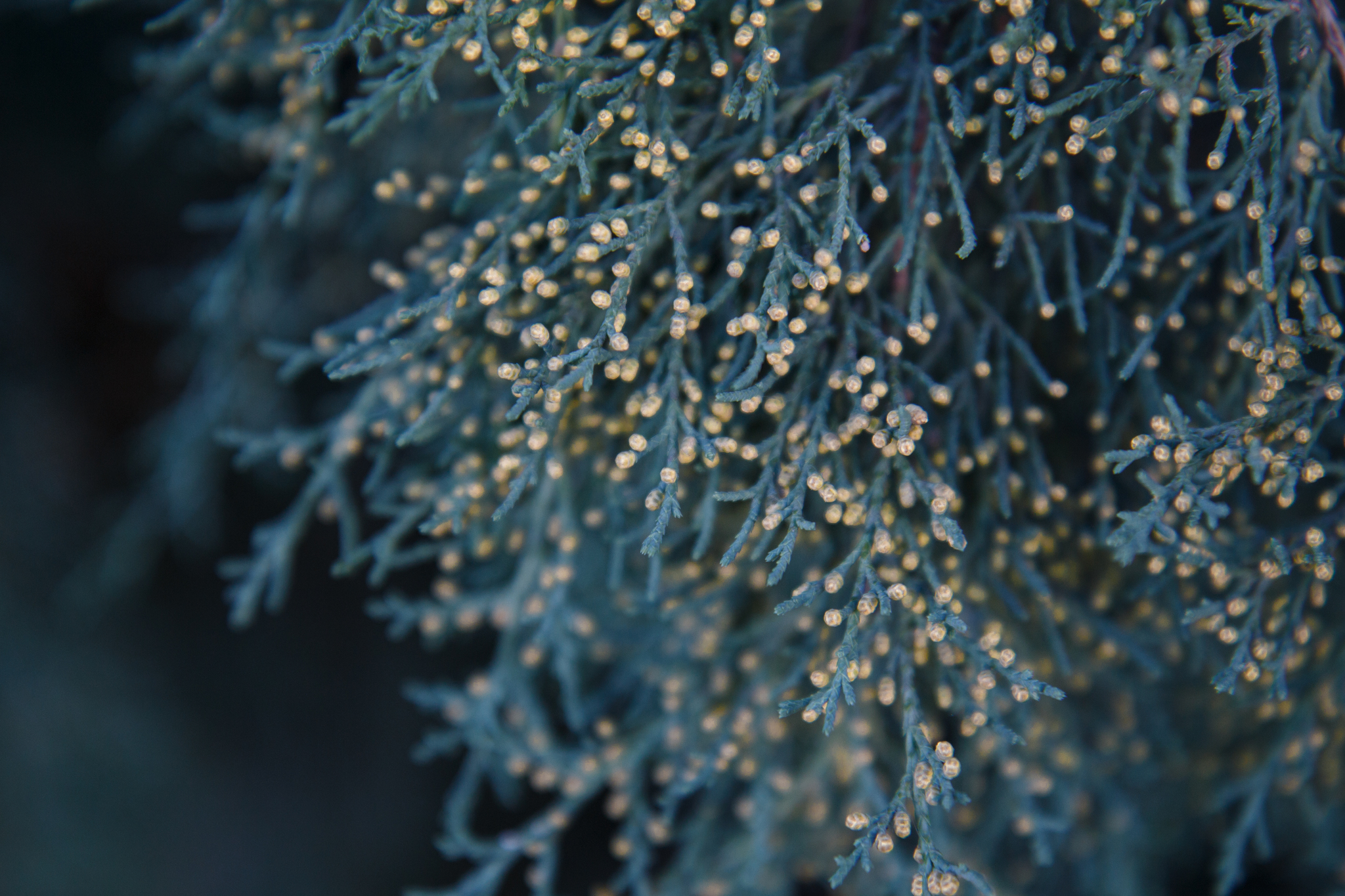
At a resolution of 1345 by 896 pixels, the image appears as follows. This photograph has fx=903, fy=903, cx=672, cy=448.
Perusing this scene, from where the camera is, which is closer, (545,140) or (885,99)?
(885,99)

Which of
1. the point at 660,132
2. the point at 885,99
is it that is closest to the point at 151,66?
the point at 660,132

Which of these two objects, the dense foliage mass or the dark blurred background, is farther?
the dark blurred background

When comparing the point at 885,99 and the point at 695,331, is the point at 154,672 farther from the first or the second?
the point at 885,99

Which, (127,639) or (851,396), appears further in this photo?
(127,639)

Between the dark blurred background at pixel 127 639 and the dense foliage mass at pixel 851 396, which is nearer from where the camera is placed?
the dense foliage mass at pixel 851 396
